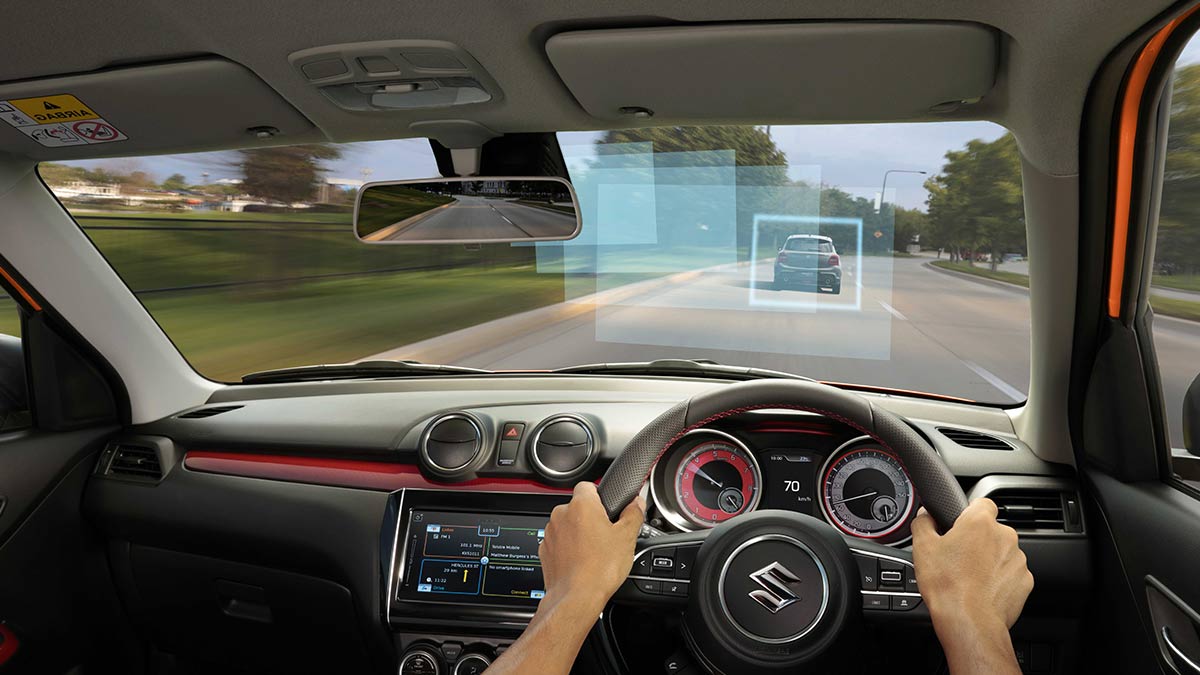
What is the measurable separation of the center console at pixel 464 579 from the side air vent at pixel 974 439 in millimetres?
1281

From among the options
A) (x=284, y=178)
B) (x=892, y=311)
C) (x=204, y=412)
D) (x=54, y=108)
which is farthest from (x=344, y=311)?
(x=892, y=311)

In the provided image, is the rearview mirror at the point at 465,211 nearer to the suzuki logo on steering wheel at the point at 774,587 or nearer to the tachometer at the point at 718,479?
the tachometer at the point at 718,479

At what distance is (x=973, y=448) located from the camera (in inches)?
104

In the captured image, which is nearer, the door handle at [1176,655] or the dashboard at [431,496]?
the door handle at [1176,655]

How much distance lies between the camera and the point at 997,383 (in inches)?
118

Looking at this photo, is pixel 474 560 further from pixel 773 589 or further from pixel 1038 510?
pixel 1038 510

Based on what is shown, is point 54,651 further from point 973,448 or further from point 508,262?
point 973,448

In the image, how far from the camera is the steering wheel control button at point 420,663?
8.80 ft

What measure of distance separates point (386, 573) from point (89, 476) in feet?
5.49

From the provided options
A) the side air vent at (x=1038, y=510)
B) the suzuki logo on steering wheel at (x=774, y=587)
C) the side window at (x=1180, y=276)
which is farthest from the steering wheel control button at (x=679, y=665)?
the side window at (x=1180, y=276)

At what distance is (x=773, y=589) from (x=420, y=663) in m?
1.36

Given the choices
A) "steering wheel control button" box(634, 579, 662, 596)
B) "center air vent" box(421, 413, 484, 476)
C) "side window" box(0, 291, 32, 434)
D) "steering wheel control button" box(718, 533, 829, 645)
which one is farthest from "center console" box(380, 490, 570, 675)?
"side window" box(0, 291, 32, 434)

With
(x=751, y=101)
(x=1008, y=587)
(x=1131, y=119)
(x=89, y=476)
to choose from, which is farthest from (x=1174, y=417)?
(x=89, y=476)

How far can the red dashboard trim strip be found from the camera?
2.77m
